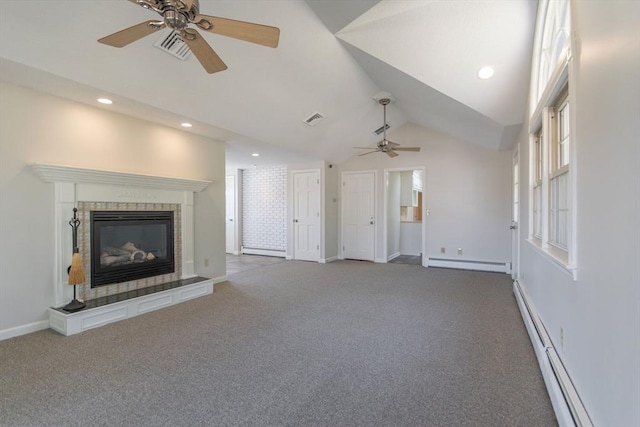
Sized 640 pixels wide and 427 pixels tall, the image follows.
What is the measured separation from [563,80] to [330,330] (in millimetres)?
2736

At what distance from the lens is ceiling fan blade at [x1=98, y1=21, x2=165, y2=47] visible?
1.89 m

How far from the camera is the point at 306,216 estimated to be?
7316 mm

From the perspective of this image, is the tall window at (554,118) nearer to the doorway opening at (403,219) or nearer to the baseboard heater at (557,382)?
the baseboard heater at (557,382)

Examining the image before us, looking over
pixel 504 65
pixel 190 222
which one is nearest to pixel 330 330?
pixel 190 222

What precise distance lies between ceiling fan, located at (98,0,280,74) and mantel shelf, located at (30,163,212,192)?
1.79 metres

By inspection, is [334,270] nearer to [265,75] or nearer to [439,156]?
[439,156]

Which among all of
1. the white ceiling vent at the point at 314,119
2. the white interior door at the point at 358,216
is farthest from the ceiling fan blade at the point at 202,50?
the white interior door at the point at 358,216

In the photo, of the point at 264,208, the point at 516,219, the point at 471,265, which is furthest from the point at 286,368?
the point at 264,208

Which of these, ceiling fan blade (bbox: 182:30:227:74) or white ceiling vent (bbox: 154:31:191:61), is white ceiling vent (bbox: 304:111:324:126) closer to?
white ceiling vent (bbox: 154:31:191:61)

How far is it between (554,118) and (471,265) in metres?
4.09

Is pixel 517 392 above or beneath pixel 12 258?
beneath

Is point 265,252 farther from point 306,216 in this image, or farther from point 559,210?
point 559,210

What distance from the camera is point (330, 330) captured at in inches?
122

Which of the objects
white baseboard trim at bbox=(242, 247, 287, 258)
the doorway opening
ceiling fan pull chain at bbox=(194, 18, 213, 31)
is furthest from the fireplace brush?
the doorway opening
